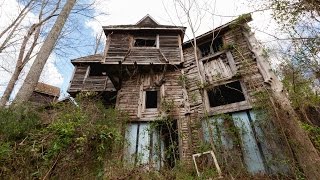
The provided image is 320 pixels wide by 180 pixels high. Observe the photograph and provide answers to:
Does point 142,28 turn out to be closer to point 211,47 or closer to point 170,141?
point 211,47

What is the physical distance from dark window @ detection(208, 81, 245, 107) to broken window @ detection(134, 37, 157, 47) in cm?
467

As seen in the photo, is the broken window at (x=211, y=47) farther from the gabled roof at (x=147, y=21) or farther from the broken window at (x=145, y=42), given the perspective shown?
the gabled roof at (x=147, y=21)

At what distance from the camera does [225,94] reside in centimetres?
1238

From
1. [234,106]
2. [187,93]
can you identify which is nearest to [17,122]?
[187,93]

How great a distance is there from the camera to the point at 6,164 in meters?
4.39

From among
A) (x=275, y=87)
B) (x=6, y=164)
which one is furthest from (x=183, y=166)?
(x=6, y=164)

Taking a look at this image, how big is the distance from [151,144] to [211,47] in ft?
20.5

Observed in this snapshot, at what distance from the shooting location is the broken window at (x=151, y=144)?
31.8 feet

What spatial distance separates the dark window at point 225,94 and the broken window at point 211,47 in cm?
230

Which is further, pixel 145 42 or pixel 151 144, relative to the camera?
pixel 145 42

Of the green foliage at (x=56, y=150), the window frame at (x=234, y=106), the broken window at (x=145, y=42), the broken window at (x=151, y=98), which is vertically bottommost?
the green foliage at (x=56, y=150)

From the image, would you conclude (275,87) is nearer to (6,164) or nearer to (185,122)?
(185,122)

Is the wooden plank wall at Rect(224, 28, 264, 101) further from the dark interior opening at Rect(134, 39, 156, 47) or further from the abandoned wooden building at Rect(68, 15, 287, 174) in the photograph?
the dark interior opening at Rect(134, 39, 156, 47)

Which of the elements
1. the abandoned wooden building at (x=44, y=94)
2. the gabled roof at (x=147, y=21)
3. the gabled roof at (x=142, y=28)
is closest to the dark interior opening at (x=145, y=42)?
the gabled roof at (x=142, y=28)
